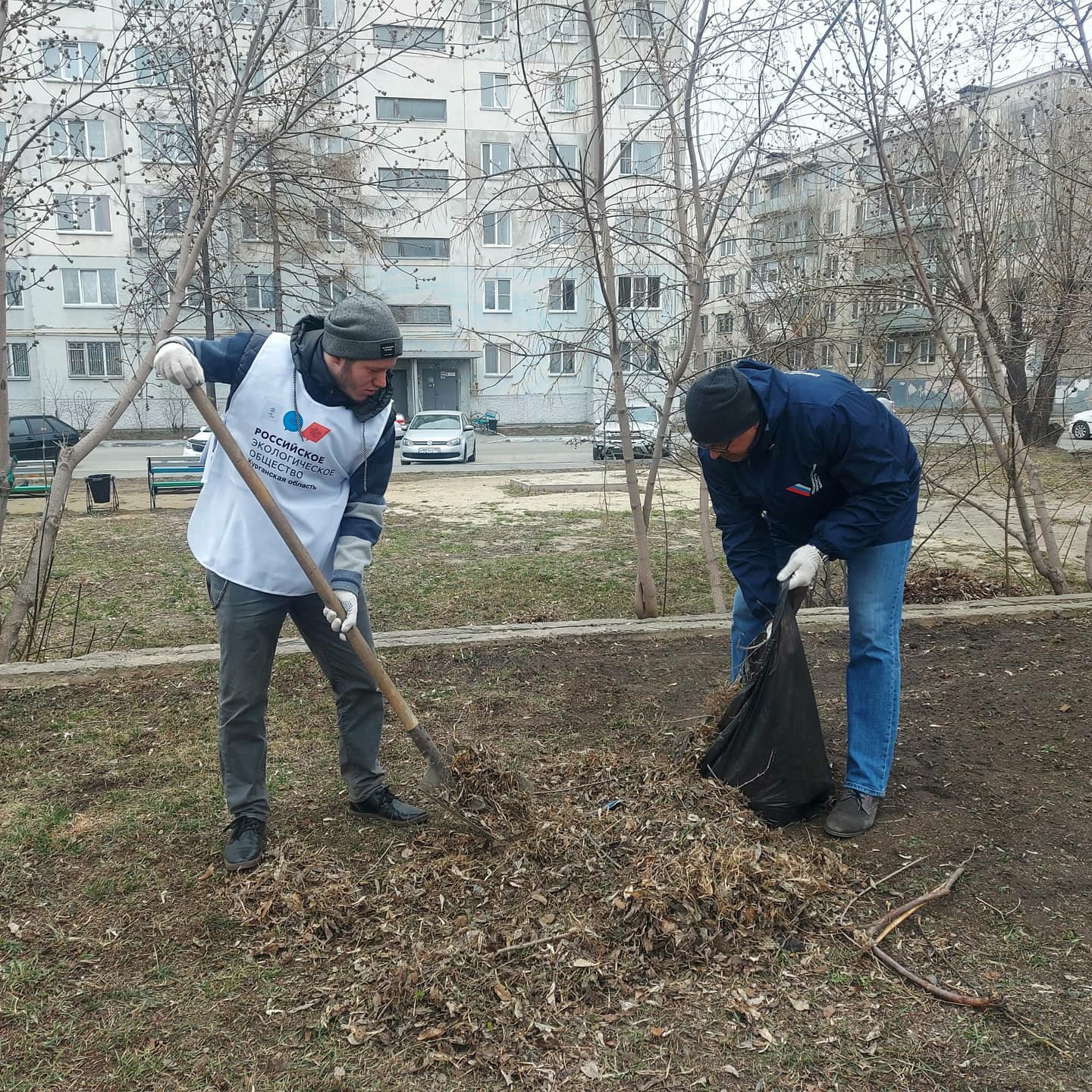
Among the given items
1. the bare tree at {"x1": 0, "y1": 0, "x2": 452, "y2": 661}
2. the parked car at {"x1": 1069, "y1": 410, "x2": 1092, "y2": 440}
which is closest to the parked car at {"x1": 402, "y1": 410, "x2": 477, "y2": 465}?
the parked car at {"x1": 1069, "y1": 410, "x2": 1092, "y2": 440}

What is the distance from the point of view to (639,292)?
5992 mm

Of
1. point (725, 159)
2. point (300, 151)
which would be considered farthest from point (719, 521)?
point (300, 151)

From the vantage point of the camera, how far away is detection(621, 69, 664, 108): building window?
5590 mm

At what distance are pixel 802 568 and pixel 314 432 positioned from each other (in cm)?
157

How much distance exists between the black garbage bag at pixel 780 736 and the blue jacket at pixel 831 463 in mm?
291

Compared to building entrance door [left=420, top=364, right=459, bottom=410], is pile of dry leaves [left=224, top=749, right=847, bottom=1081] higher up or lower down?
lower down

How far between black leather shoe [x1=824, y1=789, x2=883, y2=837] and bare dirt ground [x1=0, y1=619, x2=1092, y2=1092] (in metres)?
0.06

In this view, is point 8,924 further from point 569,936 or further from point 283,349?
point 283,349

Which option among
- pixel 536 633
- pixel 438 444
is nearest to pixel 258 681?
pixel 536 633

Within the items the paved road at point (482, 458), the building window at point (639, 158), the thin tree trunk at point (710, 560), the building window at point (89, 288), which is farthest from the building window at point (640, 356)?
the building window at point (89, 288)

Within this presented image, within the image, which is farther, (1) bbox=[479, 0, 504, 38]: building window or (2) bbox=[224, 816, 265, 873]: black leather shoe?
(1) bbox=[479, 0, 504, 38]: building window

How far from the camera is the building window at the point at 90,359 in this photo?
31.7 metres

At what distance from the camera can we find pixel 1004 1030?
7.30 feet

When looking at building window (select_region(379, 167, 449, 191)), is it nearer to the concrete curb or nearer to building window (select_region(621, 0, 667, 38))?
building window (select_region(621, 0, 667, 38))
